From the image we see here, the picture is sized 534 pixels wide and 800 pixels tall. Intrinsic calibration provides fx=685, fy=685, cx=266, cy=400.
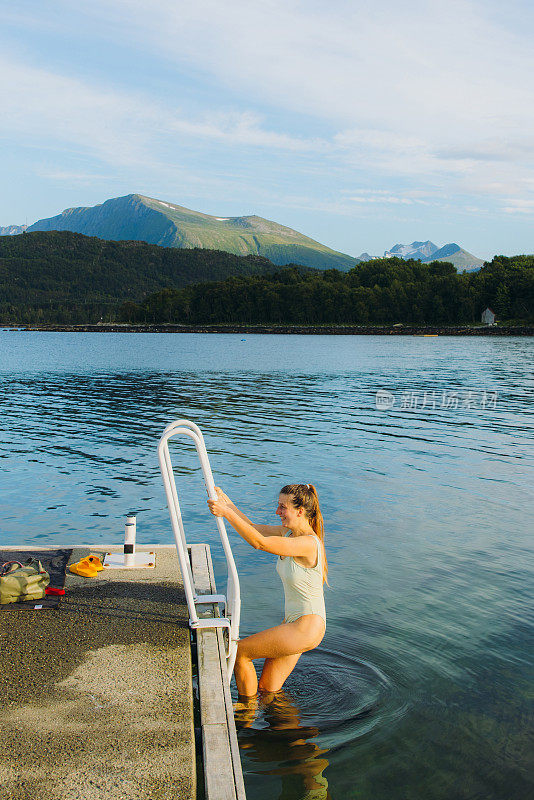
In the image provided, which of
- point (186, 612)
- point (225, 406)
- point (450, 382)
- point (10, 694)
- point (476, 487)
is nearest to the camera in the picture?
point (10, 694)

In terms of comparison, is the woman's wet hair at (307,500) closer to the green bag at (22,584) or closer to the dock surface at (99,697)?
the dock surface at (99,697)

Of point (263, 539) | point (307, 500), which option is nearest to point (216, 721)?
point (263, 539)

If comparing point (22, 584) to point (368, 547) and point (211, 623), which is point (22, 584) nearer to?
point (211, 623)

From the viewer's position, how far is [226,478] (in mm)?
18781

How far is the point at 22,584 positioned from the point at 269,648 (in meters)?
2.66

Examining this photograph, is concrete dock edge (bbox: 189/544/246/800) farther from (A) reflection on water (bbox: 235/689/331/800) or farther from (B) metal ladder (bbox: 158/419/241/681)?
(A) reflection on water (bbox: 235/689/331/800)

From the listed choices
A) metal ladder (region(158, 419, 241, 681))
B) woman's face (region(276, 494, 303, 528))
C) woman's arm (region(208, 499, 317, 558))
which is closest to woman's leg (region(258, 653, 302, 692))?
metal ladder (region(158, 419, 241, 681))

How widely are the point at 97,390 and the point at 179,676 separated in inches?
1644

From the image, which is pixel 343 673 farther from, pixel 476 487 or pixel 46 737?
pixel 476 487

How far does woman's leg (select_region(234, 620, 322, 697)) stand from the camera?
255 inches

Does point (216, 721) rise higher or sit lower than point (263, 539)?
lower

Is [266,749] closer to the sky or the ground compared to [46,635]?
closer to the ground

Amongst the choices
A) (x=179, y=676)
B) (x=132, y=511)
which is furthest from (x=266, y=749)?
(x=132, y=511)

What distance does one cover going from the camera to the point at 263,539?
18.9 ft
